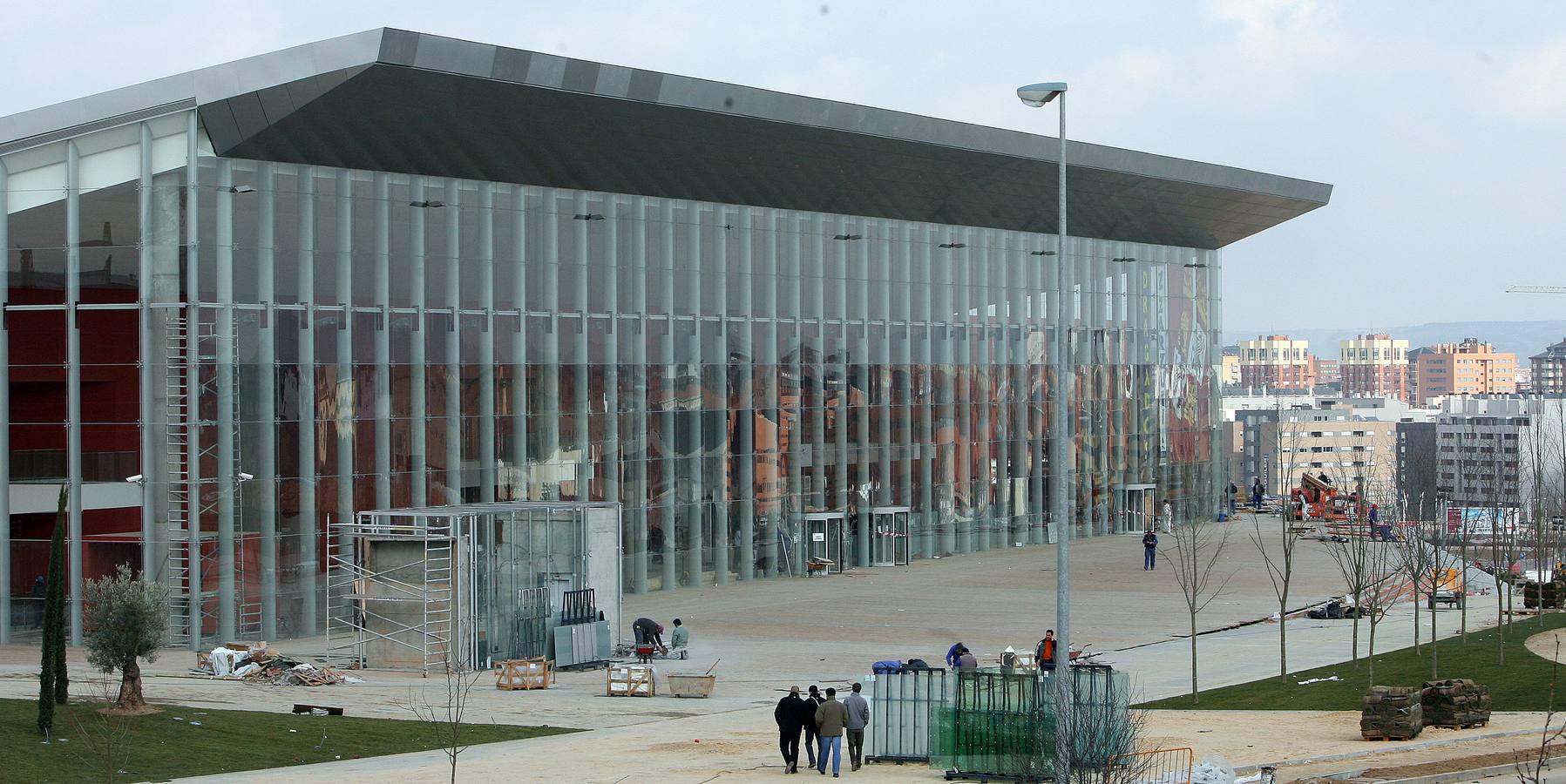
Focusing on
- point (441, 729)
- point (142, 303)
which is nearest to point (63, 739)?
point (441, 729)

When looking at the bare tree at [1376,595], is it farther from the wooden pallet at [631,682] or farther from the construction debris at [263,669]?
the construction debris at [263,669]

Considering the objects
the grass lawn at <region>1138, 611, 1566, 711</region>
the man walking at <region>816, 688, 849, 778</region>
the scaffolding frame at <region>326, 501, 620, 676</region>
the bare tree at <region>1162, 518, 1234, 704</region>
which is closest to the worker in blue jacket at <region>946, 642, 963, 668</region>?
the grass lawn at <region>1138, 611, 1566, 711</region>

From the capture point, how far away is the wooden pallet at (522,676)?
38562 mm

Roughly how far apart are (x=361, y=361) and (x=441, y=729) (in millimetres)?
19583

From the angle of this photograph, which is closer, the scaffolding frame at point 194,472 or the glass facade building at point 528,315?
the glass facade building at point 528,315

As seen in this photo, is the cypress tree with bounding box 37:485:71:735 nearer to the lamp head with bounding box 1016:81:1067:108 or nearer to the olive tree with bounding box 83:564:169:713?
the olive tree with bounding box 83:564:169:713

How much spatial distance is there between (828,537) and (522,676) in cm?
2809

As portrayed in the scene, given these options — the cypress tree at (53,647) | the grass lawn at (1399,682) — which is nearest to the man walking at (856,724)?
the grass lawn at (1399,682)

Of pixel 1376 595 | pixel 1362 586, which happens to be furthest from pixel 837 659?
pixel 1362 586

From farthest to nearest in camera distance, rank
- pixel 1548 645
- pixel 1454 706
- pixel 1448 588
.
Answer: pixel 1448 588 < pixel 1548 645 < pixel 1454 706

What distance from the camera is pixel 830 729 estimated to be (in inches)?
1065

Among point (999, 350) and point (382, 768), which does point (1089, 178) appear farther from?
point (382, 768)

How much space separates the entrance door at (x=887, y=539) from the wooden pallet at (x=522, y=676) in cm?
2994

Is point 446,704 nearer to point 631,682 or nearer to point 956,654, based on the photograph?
point 631,682
